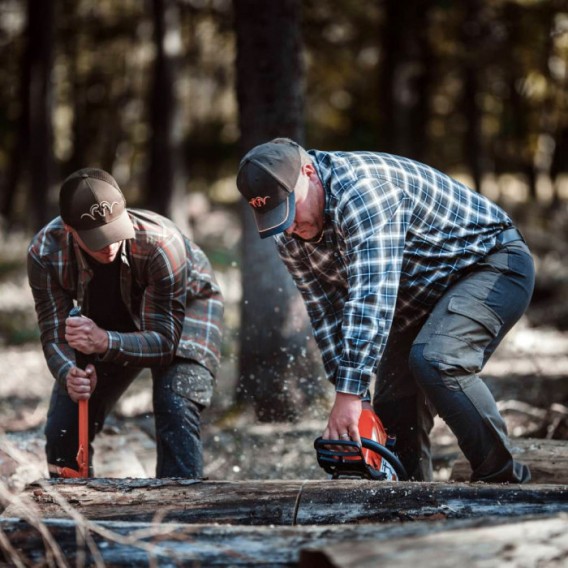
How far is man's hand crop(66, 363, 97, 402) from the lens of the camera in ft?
14.4

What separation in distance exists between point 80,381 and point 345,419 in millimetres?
1515

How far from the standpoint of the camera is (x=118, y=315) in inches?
183

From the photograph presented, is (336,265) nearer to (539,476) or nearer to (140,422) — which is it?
(539,476)

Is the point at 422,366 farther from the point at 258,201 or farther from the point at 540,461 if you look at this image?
the point at 540,461

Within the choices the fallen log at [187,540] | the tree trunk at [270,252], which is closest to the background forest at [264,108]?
the tree trunk at [270,252]

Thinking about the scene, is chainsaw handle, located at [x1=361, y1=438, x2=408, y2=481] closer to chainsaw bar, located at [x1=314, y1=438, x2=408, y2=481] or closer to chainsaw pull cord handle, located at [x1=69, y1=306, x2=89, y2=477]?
chainsaw bar, located at [x1=314, y1=438, x2=408, y2=481]

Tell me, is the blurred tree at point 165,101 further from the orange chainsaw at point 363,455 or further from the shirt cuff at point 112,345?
the orange chainsaw at point 363,455

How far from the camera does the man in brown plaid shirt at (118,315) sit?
165 inches

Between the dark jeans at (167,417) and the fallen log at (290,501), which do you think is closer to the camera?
the fallen log at (290,501)

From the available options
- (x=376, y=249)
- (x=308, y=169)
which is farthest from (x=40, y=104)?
(x=376, y=249)

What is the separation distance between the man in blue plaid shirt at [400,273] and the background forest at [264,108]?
8.98ft

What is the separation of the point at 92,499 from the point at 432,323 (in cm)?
182

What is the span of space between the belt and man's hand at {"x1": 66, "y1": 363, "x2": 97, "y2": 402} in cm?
226

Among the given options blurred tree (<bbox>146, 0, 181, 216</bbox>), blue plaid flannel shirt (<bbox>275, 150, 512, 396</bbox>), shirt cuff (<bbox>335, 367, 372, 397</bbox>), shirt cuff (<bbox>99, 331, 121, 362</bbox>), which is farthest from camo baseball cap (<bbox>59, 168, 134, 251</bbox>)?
blurred tree (<bbox>146, 0, 181, 216</bbox>)
